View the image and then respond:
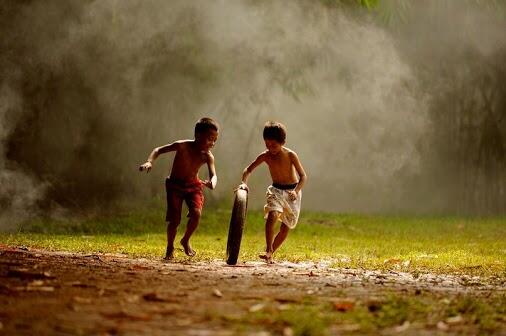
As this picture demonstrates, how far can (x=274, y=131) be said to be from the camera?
23.5 ft

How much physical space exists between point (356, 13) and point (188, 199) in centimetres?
1306

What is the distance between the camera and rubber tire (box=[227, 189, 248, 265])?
642 cm

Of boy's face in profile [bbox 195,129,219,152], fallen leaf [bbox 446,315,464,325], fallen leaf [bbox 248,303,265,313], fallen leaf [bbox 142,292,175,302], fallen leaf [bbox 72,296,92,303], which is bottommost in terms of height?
fallen leaf [bbox 72,296,92,303]

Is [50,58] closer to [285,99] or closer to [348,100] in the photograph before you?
[285,99]

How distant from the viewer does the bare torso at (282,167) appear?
7.32 meters

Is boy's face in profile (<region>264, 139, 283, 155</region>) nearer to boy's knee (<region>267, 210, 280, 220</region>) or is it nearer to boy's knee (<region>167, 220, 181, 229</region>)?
boy's knee (<region>267, 210, 280, 220</region>)

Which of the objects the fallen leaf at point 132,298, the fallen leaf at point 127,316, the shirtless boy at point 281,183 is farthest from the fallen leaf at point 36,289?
the shirtless boy at point 281,183

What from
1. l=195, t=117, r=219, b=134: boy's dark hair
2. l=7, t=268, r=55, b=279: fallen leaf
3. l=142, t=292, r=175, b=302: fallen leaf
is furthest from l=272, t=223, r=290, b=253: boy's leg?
l=142, t=292, r=175, b=302: fallen leaf

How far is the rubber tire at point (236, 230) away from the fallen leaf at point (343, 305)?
254cm

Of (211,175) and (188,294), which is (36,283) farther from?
(211,175)

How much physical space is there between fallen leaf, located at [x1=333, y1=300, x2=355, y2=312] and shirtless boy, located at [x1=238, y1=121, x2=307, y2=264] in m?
3.26

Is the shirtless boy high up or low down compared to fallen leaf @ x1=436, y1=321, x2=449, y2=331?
up

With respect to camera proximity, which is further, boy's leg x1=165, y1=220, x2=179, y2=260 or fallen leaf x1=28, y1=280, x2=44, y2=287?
boy's leg x1=165, y1=220, x2=179, y2=260

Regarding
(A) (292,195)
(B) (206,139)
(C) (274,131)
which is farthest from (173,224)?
(C) (274,131)
